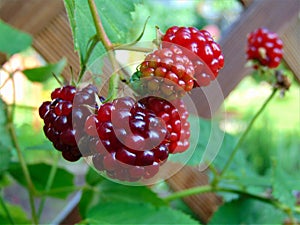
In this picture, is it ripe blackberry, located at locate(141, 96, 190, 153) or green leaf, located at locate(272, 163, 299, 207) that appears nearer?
ripe blackberry, located at locate(141, 96, 190, 153)

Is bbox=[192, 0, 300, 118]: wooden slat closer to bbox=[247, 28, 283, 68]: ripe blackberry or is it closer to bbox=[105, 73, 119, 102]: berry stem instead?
bbox=[247, 28, 283, 68]: ripe blackberry

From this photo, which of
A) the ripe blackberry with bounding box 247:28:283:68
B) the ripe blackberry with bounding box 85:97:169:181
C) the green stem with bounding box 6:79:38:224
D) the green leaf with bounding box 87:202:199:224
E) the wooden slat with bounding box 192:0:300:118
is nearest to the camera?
the ripe blackberry with bounding box 85:97:169:181

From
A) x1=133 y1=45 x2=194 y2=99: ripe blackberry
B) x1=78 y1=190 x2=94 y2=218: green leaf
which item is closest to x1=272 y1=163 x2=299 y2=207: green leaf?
x1=78 y1=190 x2=94 y2=218: green leaf

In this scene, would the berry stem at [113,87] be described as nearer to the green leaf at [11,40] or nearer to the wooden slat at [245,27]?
the green leaf at [11,40]

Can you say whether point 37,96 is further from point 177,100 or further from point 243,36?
point 177,100

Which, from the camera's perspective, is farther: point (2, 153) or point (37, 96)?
point (37, 96)

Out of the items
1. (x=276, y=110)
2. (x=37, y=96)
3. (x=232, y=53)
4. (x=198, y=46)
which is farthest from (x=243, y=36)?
(x=276, y=110)

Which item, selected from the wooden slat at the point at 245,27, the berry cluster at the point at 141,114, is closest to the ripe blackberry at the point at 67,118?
the berry cluster at the point at 141,114

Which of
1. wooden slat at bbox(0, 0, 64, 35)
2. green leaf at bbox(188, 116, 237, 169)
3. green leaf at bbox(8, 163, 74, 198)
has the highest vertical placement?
wooden slat at bbox(0, 0, 64, 35)
